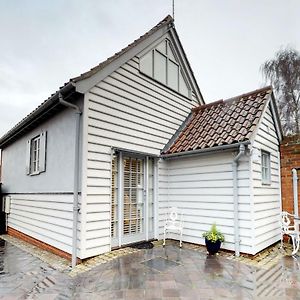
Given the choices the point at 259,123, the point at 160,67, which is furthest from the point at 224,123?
the point at 160,67

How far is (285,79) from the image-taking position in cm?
1414

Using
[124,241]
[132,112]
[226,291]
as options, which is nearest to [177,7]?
[132,112]

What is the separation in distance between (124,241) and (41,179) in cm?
283

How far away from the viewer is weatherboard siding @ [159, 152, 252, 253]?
18.7ft

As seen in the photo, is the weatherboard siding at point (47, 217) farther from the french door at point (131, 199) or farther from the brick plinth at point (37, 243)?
the french door at point (131, 199)

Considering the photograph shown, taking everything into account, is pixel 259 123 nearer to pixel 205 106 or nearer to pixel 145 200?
pixel 205 106

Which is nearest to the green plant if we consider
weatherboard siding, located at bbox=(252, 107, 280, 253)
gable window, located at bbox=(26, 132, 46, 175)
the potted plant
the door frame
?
the potted plant

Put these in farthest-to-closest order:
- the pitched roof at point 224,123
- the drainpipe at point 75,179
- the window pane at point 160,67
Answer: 1. the window pane at point 160,67
2. the pitched roof at point 224,123
3. the drainpipe at point 75,179

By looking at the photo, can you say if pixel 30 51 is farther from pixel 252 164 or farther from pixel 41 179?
pixel 252 164

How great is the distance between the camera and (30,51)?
37.3 ft

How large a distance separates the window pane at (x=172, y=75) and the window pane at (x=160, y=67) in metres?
0.21

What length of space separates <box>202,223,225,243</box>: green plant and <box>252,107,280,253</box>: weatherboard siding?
72 centimetres

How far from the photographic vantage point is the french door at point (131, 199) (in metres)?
6.09

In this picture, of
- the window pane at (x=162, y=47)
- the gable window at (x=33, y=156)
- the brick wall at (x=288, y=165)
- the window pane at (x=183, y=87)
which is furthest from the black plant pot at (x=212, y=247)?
the window pane at (x=162, y=47)
